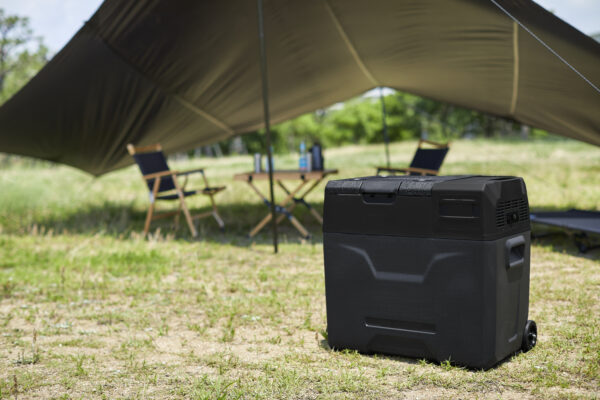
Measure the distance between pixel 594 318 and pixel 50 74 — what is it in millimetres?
4533

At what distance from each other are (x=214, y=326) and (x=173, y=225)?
338cm

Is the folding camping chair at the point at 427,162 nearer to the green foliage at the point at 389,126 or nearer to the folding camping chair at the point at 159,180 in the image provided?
the folding camping chair at the point at 159,180

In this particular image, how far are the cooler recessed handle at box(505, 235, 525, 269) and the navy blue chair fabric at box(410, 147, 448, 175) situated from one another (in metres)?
3.45

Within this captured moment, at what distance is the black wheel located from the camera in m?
2.17

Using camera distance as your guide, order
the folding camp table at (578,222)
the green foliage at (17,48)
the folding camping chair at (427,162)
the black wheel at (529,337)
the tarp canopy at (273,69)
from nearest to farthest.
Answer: the black wheel at (529,337)
the folding camp table at (578,222)
the tarp canopy at (273,69)
the folding camping chair at (427,162)
the green foliage at (17,48)

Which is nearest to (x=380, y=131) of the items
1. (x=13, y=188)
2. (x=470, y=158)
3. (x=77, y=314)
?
(x=470, y=158)

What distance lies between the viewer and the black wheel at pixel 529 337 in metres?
2.17

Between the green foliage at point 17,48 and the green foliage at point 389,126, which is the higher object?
the green foliage at point 17,48

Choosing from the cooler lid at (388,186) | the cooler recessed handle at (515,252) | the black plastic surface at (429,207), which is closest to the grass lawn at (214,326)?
the cooler recessed handle at (515,252)

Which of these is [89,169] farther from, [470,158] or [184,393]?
Result: [470,158]

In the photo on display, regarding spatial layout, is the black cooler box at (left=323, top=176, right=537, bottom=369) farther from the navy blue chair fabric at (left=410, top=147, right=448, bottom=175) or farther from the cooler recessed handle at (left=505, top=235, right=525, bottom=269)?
the navy blue chair fabric at (left=410, top=147, right=448, bottom=175)

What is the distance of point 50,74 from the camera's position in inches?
195

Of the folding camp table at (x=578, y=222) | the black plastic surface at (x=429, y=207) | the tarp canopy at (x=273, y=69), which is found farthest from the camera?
the tarp canopy at (x=273, y=69)

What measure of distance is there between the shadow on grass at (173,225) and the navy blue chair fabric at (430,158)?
1.20 m
